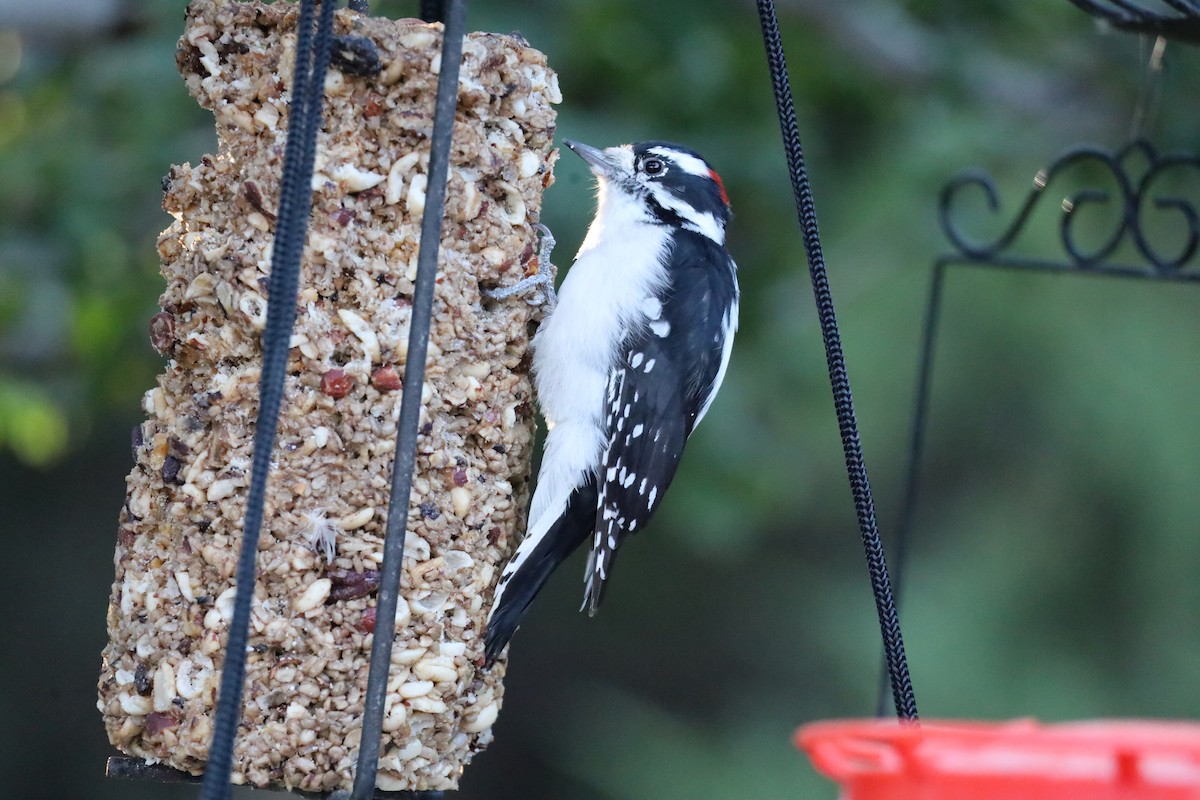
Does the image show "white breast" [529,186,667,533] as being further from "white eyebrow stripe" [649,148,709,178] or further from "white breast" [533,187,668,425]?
"white eyebrow stripe" [649,148,709,178]

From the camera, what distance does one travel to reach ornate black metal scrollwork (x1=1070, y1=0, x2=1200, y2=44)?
2.22 m

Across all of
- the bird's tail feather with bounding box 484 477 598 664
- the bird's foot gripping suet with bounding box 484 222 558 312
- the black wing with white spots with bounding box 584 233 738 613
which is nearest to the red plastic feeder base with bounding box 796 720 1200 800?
the bird's tail feather with bounding box 484 477 598 664

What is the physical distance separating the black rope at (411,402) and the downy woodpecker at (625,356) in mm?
382

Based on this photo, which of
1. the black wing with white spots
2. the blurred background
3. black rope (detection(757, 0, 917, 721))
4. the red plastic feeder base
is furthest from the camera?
the blurred background

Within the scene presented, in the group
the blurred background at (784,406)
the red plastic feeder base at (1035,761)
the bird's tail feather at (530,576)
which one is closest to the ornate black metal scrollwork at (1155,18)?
the blurred background at (784,406)

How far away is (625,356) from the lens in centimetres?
278

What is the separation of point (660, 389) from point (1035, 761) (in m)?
1.74

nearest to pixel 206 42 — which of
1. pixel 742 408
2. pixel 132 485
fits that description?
pixel 132 485

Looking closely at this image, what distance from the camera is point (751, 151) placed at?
4117 mm

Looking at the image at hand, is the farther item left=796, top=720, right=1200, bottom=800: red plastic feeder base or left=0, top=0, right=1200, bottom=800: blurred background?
left=0, top=0, right=1200, bottom=800: blurred background

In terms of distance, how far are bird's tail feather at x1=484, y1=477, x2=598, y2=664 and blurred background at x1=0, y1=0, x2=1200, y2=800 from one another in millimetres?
1486

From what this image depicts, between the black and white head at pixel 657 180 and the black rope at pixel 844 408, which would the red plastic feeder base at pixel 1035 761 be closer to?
the black rope at pixel 844 408

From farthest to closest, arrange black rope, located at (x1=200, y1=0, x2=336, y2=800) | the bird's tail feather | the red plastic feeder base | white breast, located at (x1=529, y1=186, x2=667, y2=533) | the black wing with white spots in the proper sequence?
the black wing with white spots
white breast, located at (x1=529, y1=186, x2=667, y2=533)
the bird's tail feather
black rope, located at (x1=200, y1=0, x2=336, y2=800)
the red plastic feeder base

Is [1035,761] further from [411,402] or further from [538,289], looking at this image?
[538,289]
